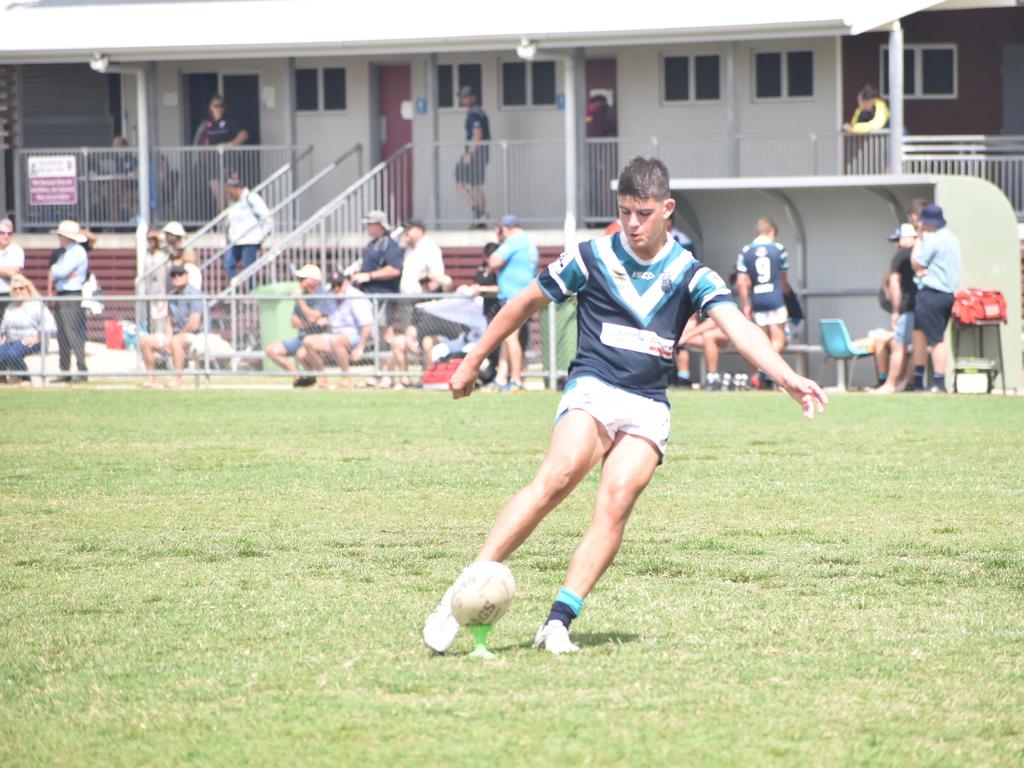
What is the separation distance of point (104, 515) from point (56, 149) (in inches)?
787

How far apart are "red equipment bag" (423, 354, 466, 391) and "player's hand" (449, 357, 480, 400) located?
529 inches

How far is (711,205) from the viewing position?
73.9ft

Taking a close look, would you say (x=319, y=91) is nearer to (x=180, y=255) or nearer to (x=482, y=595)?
(x=180, y=255)

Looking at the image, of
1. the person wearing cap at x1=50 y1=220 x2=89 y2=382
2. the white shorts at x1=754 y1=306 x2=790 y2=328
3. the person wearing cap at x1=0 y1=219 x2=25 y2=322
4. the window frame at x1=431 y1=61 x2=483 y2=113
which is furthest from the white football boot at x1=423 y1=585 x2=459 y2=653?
the window frame at x1=431 y1=61 x2=483 y2=113

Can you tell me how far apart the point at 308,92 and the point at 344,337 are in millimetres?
10777

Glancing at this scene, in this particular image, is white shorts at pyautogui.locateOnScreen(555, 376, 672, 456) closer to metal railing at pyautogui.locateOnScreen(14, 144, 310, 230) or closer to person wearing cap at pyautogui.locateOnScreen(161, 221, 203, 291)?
person wearing cap at pyautogui.locateOnScreen(161, 221, 203, 291)

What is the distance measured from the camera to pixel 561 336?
20375 mm

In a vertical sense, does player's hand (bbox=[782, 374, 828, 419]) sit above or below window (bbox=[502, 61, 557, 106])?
below

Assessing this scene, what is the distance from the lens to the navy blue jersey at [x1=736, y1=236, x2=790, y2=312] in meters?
19.9

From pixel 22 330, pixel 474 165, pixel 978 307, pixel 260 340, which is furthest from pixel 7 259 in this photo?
pixel 978 307

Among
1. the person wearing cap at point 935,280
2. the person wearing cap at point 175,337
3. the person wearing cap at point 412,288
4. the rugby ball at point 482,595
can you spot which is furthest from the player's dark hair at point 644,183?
the person wearing cap at point 175,337

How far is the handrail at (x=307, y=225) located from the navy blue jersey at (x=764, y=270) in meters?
7.50

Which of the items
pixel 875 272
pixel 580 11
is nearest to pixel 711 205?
pixel 875 272

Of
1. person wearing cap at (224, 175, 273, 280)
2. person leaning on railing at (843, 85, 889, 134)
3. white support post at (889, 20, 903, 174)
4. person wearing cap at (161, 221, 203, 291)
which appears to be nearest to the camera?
person wearing cap at (161, 221, 203, 291)
